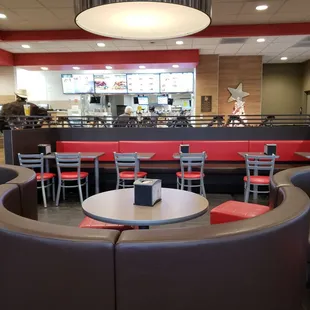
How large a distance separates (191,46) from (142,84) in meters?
2.93

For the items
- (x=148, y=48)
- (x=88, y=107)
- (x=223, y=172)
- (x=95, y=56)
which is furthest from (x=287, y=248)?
(x=88, y=107)

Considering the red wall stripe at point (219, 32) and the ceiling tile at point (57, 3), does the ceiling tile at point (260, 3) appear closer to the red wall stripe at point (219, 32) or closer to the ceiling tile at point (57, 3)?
the red wall stripe at point (219, 32)

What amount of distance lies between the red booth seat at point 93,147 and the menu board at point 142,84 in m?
4.77

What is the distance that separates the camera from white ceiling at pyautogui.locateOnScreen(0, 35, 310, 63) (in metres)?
7.88

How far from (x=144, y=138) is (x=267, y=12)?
3411 mm

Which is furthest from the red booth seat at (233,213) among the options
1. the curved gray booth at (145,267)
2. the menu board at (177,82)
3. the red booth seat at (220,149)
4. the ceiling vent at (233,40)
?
the menu board at (177,82)

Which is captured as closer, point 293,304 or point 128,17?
point 293,304

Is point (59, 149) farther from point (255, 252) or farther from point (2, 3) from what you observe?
point (255, 252)

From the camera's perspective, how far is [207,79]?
389 inches

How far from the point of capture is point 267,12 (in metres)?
6.16

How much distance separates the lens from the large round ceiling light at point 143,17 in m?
2.21

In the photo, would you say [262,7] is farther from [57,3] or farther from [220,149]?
[57,3]

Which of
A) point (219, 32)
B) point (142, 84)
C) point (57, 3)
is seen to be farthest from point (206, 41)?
point (57, 3)

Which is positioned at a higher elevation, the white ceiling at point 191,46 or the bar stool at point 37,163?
the white ceiling at point 191,46
